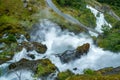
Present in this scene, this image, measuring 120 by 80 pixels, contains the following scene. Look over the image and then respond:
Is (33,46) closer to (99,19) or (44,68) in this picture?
(44,68)

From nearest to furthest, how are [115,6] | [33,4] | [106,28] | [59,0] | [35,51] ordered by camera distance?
[35,51], [106,28], [33,4], [59,0], [115,6]

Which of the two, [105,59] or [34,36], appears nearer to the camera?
[105,59]

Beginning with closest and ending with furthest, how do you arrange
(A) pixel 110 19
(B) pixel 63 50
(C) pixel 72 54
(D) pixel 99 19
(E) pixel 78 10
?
(C) pixel 72 54 → (B) pixel 63 50 → (E) pixel 78 10 → (D) pixel 99 19 → (A) pixel 110 19

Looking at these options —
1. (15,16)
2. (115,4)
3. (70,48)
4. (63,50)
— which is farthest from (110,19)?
(63,50)

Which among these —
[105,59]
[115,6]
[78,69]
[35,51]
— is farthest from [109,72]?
[115,6]

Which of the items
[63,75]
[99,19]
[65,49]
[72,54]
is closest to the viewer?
[63,75]

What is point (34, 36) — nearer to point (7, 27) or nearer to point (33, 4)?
point (7, 27)

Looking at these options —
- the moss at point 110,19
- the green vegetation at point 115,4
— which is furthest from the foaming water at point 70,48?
the green vegetation at point 115,4
